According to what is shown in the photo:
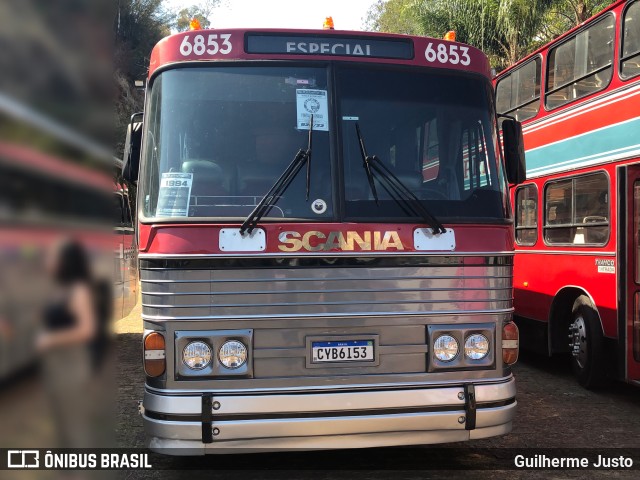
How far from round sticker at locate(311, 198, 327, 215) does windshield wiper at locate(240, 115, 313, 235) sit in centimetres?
6

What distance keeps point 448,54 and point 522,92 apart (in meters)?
4.89

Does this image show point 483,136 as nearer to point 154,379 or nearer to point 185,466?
point 154,379

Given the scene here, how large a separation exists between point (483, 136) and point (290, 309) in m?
1.87

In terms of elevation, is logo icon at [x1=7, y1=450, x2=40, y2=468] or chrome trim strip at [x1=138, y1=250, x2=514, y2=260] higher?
chrome trim strip at [x1=138, y1=250, x2=514, y2=260]

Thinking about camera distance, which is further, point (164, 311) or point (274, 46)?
point (274, 46)

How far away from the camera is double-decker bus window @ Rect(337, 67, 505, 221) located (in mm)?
4109

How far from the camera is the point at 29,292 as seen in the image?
2.69 feet

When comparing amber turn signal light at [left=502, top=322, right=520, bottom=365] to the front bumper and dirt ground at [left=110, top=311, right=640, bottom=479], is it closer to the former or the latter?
the front bumper

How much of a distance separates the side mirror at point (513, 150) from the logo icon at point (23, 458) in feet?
13.9

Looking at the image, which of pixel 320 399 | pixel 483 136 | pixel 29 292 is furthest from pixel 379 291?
pixel 29 292

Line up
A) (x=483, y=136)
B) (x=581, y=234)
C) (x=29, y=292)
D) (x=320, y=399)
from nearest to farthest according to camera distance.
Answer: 1. (x=29, y=292)
2. (x=320, y=399)
3. (x=483, y=136)
4. (x=581, y=234)

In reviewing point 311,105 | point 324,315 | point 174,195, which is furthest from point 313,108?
point 324,315

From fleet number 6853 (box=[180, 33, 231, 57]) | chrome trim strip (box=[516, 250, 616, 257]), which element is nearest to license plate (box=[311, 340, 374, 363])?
fleet number 6853 (box=[180, 33, 231, 57])

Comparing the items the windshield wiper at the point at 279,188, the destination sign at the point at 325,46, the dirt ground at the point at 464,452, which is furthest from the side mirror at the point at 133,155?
the dirt ground at the point at 464,452
